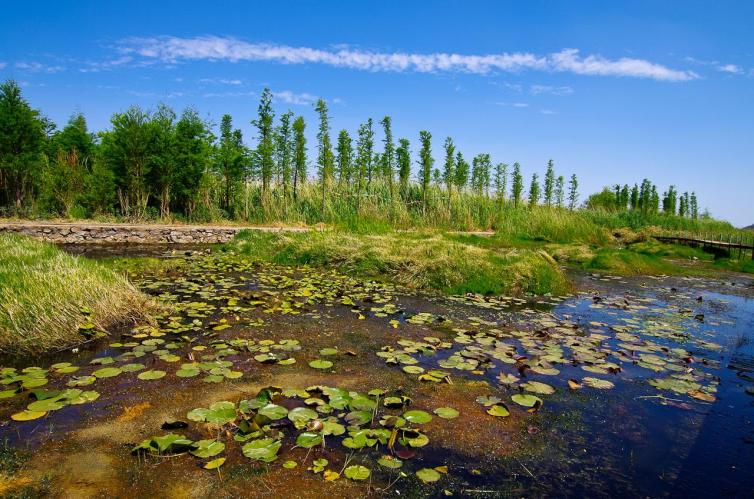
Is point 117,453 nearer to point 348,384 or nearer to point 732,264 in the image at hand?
point 348,384

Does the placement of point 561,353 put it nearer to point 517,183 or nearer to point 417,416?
point 417,416

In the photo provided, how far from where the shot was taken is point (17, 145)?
1700 cm

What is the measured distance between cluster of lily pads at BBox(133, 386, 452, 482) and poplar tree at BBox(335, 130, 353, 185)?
1987 centimetres

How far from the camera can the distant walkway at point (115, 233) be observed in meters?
14.5

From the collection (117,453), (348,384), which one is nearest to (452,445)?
(348,384)

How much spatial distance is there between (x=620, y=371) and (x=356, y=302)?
13.2 feet

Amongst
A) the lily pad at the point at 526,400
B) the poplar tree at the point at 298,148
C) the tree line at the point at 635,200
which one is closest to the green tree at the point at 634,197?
the tree line at the point at 635,200

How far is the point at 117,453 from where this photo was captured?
2775mm

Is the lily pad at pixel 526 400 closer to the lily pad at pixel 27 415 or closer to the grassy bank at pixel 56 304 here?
the lily pad at pixel 27 415

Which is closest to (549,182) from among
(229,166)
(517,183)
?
(517,183)

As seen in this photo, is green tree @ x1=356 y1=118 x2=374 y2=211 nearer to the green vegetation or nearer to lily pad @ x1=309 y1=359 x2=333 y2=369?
the green vegetation

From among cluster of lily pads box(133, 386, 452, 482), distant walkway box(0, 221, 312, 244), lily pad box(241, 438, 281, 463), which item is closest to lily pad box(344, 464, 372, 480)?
cluster of lily pads box(133, 386, 452, 482)

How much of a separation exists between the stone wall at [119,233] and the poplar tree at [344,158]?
8037mm

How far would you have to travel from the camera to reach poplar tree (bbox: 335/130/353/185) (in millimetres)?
23141
